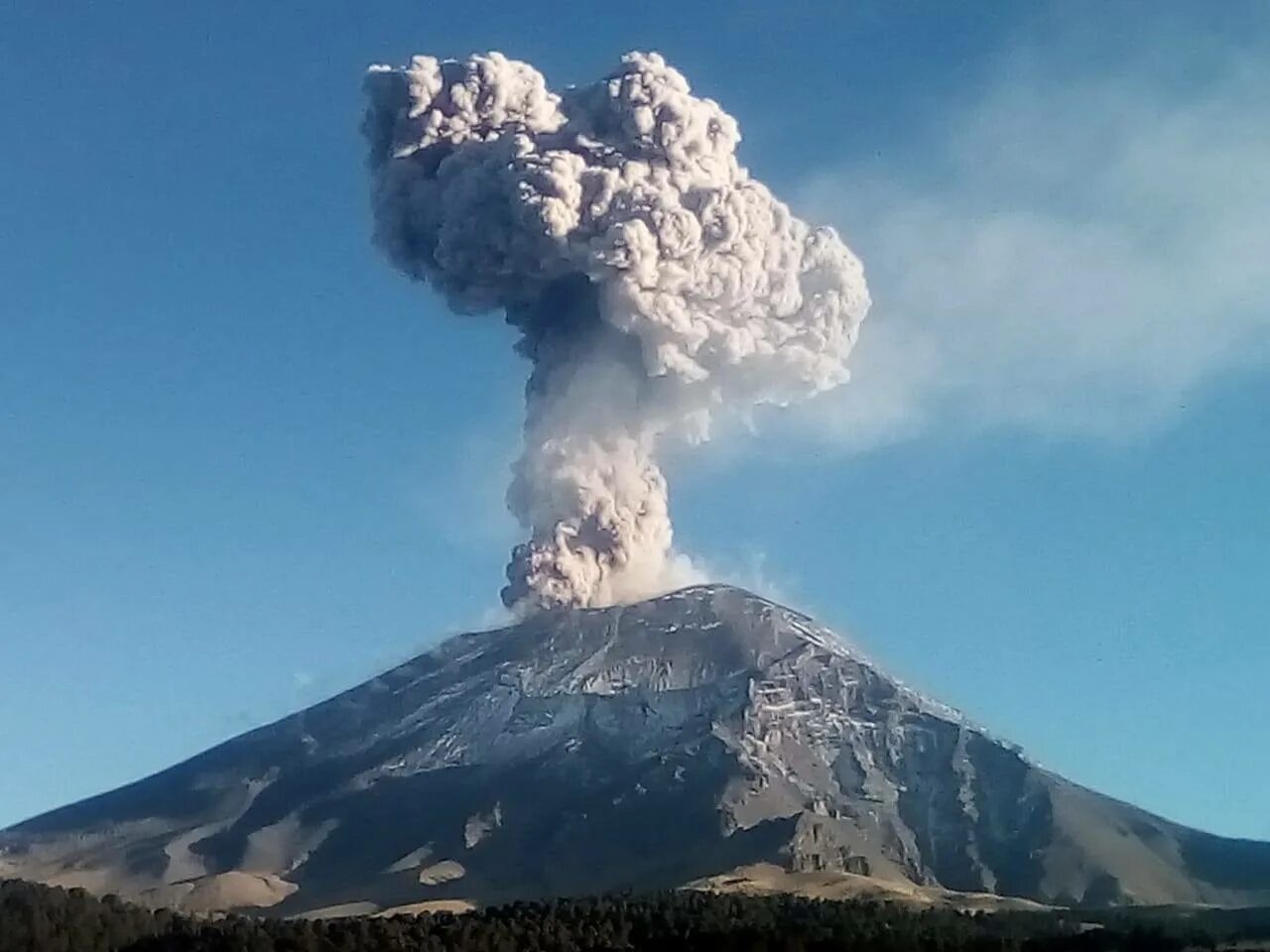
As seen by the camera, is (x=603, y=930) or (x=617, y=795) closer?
(x=603, y=930)

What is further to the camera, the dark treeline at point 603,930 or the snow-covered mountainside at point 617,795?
the snow-covered mountainside at point 617,795

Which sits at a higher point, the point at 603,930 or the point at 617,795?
the point at 617,795

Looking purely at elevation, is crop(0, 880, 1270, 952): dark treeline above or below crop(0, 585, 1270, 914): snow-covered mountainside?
below

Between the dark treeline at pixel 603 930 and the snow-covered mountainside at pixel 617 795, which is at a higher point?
the snow-covered mountainside at pixel 617 795

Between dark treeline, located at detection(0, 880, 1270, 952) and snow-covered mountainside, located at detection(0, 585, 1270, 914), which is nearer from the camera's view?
dark treeline, located at detection(0, 880, 1270, 952)
